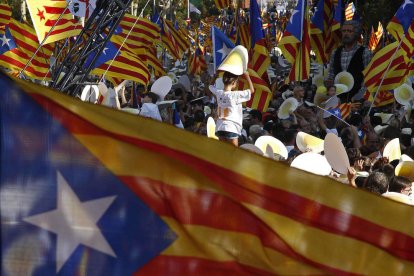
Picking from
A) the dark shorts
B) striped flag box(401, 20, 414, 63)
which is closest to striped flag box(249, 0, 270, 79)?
striped flag box(401, 20, 414, 63)

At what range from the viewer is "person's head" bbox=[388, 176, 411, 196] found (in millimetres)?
6812

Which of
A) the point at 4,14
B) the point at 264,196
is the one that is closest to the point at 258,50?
the point at 4,14

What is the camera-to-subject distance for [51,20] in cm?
1533

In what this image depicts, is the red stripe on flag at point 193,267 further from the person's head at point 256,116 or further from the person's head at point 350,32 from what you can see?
the person's head at point 350,32

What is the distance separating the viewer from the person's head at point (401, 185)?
268 inches

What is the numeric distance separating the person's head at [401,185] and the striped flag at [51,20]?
886 cm

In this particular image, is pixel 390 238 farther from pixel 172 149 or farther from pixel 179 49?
pixel 179 49

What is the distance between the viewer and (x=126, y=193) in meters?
3.53

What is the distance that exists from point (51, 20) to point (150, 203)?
12.1 m

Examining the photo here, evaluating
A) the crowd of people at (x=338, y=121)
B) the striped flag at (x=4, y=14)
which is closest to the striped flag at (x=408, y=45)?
the crowd of people at (x=338, y=121)

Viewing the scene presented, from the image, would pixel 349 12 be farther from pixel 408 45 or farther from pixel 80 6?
pixel 408 45

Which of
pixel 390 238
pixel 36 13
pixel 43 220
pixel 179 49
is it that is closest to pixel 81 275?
pixel 43 220

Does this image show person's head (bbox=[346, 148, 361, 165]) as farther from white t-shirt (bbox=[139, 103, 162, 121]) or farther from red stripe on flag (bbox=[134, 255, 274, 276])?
red stripe on flag (bbox=[134, 255, 274, 276])

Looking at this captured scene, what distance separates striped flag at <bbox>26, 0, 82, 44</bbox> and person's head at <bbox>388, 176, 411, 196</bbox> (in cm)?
886
